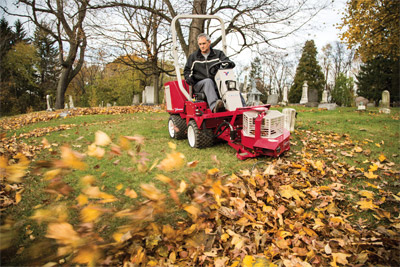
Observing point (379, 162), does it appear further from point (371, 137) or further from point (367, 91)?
point (367, 91)

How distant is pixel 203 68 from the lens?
435 centimetres

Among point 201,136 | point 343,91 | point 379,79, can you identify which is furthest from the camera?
point 343,91

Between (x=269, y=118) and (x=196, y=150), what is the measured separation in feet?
4.83

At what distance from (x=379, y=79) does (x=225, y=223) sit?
33695 mm

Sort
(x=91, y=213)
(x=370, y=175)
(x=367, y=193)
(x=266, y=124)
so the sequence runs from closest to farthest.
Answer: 1. (x=91, y=213)
2. (x=367, y=193)
3. (x=370, y=175)
4. (x=266, y=124)

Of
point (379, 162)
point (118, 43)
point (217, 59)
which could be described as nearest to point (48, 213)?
point (217, 59)

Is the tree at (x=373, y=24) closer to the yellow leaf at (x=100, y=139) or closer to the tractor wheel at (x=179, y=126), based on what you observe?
the tractor wheel at (x=179, y=126)

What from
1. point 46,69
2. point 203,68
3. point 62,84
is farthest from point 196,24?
point 46,69

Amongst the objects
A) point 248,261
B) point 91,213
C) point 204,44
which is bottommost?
point 248,261

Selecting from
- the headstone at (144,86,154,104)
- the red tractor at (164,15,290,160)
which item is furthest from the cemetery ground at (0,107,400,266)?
the headstone at (144,86,154,104)

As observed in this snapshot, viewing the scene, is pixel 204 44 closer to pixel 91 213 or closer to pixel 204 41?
pixel 204 41

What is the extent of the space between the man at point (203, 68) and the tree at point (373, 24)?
8.07 meters

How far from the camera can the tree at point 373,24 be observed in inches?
337

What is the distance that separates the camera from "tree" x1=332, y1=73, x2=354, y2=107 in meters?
30.7
